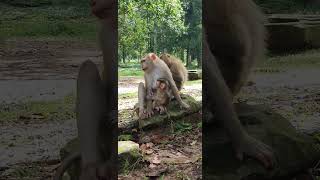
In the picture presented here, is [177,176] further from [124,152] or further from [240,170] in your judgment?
[240,170]

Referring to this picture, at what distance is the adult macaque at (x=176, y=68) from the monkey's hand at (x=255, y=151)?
1420 mm

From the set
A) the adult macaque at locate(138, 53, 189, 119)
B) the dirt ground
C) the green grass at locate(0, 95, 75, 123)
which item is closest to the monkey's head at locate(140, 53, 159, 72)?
the adult macaque at locate(138, 53, 189, 119)

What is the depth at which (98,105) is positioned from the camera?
390 cm

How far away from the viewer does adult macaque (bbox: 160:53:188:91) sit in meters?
4.85

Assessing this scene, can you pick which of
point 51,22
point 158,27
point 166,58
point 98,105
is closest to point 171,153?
point 166,58

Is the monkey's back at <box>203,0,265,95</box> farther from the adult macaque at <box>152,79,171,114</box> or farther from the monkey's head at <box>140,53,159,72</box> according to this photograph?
the adult macaque at <box>152,79,171,114</box>

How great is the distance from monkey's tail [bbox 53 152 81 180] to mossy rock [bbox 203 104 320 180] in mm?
1293

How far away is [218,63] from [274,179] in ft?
4.09

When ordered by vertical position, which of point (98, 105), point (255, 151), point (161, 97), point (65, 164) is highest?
point (98, 105)

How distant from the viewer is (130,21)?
4.64 meters

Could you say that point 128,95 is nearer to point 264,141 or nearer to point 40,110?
point 40,110

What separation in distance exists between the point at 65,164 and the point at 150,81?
75.7 inches

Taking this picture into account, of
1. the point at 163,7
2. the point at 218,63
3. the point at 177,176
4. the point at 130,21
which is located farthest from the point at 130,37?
the point at 177,176

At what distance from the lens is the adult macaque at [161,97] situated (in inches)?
201
